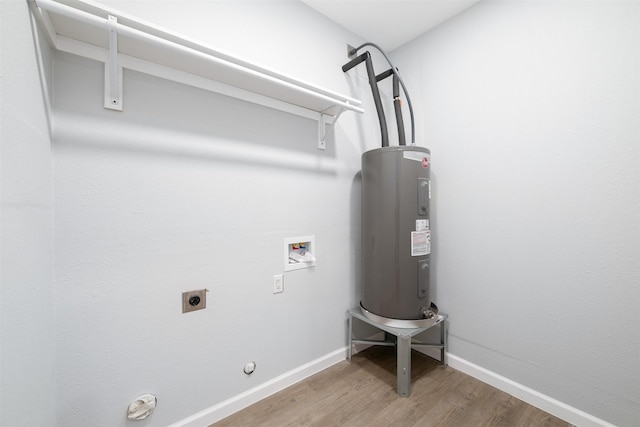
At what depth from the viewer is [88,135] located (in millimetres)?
931

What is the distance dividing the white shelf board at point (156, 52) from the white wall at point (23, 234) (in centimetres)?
11

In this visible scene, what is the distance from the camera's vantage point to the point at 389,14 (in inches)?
63.7

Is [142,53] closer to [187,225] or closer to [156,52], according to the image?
[156,52]

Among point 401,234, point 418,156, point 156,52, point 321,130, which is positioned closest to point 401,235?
point 401,234

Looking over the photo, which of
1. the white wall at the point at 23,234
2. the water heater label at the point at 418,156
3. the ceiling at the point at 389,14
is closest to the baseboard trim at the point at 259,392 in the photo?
the white wall at the point at 23,234

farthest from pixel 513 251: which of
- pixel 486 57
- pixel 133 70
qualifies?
pixel 133 70

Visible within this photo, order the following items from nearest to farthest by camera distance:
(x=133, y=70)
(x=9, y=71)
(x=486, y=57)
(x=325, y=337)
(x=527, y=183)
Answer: (x=9, y=71)
(x=133, y=70)
(x=527, y=183)
(x=486, y=57)
(x=325, y=337)

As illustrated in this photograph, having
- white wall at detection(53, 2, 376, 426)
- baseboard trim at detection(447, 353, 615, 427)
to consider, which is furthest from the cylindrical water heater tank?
baseboard trim at detection(447, 353, 615, 427)

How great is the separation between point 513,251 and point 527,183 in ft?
1.29

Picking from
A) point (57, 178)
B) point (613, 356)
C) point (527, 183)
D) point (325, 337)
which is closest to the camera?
point (57, 178)

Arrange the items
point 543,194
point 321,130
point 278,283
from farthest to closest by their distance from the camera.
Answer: point 321,130, point 278,283, point 543,194

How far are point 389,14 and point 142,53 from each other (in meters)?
1.50

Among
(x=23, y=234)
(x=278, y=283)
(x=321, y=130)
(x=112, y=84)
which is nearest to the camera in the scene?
(x=23, y=234)

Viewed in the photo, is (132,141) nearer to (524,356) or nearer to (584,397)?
(524,356)
